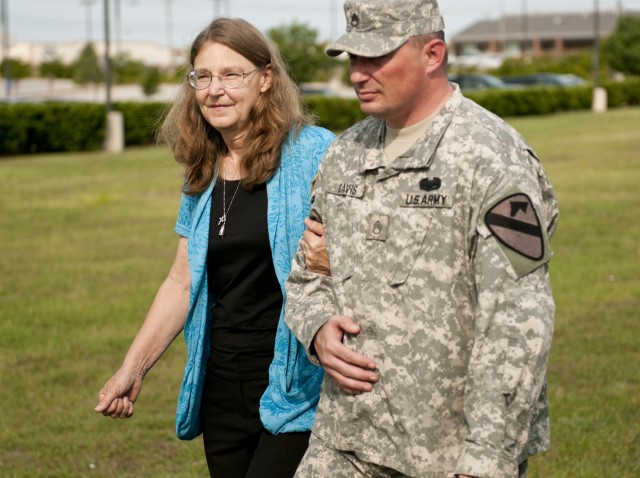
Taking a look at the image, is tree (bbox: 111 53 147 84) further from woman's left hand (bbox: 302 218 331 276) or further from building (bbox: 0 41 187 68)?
woman's left hand (bbox: 302 218 331 276)

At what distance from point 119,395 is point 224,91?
108cm

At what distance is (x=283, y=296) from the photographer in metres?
3.75

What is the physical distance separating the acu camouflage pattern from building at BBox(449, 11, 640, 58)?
435ft

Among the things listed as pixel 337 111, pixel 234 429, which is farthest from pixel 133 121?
pixel 234 429

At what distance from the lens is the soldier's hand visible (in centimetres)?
285

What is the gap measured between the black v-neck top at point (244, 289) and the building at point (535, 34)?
432ft

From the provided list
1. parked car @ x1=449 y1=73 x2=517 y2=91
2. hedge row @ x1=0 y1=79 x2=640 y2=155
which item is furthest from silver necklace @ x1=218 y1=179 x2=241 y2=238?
parked car @ x1=449 y1=73 x2=517 y2=91

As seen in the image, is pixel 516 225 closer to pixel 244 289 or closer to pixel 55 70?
pixel 244 289

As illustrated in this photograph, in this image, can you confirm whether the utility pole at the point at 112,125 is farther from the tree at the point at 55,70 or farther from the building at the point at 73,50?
the building at the point at 73,50

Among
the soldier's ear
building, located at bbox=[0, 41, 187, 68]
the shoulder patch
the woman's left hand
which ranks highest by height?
building, located at bbox=[0, 41, 187, 68]

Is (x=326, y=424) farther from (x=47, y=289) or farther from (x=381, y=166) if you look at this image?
(x=47, y=289)

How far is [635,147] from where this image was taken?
81.0ft

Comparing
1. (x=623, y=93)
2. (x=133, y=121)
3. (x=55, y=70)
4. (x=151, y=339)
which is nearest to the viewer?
(x=151, y=339)

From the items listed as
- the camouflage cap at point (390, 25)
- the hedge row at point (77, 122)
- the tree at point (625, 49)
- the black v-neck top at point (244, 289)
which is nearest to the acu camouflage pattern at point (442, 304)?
the camouflage cap at point (390, 25)
